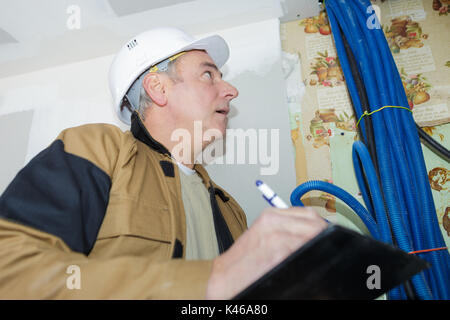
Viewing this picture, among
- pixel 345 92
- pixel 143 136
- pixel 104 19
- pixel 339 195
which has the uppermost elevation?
pixel 104 19

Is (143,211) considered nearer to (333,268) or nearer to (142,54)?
(333,268)

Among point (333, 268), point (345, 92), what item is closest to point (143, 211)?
point (333, 268)

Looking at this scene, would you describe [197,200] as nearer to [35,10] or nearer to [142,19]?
[142,19]

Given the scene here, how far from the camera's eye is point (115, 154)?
99cm

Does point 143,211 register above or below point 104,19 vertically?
below

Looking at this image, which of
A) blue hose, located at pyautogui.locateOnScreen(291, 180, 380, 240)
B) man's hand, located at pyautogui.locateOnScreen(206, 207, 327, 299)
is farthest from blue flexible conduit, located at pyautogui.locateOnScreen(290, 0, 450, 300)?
man's hand, located at pyautogui.locateOnScreen(206, 207, 327, 299)

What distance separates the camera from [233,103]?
1.75m

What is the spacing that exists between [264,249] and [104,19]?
1.67 meters

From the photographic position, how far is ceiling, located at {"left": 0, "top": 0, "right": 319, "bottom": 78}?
67.5 inches

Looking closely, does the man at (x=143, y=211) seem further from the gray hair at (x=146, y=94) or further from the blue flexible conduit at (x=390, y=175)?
the blue flexible conduit at (x=390, y=175)

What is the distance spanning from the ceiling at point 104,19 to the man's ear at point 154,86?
1.85 ft

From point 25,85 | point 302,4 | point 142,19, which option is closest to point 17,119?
point 25,85
